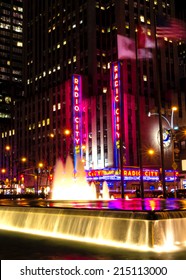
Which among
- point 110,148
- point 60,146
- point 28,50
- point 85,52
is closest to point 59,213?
point 110,148

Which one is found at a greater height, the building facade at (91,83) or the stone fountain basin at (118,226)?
the building facade at (91,83)

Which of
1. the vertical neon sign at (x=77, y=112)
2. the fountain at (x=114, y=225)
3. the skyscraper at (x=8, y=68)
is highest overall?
the skyscraper at (x=8, y=68)

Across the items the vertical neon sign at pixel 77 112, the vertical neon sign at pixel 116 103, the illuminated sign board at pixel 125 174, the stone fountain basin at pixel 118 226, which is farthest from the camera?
the vertical neon sign at pixel 77 112

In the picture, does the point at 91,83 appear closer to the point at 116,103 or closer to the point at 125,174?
the point at 116,103

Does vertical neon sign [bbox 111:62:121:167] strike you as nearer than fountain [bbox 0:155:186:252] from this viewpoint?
No

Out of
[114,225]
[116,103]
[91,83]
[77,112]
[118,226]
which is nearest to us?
[118,226]

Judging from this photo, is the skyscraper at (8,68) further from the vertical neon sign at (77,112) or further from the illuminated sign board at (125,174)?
the illuminated sign board at (125,174)

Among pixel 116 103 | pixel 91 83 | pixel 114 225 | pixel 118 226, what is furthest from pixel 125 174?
pixel 118 226

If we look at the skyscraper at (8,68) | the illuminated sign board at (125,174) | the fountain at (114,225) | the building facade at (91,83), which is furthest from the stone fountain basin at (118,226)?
the skyscraper at (8,68)

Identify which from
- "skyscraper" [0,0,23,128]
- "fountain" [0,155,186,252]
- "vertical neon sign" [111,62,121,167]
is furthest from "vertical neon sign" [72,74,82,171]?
"skyscraper" [0,0,23,128]

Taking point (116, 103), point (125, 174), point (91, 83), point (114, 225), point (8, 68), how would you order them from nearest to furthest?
1. point (114, 225)
2. point (125, 174)
3. point (116, 103)
4. point (91, 83)
5. point (8, 68)

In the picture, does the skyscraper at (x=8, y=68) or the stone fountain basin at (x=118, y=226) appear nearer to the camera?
the stone fountain basin at (x=118, y=226)

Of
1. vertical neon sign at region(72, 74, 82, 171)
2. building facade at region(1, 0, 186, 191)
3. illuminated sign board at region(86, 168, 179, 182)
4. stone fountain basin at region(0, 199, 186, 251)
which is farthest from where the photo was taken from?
building facade at region(1, 0, 186, 191)

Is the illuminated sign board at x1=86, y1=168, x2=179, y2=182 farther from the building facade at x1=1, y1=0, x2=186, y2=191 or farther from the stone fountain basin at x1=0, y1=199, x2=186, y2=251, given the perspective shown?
the stone fountain basin at x1=0, y1=199, x2=186, y2=251
